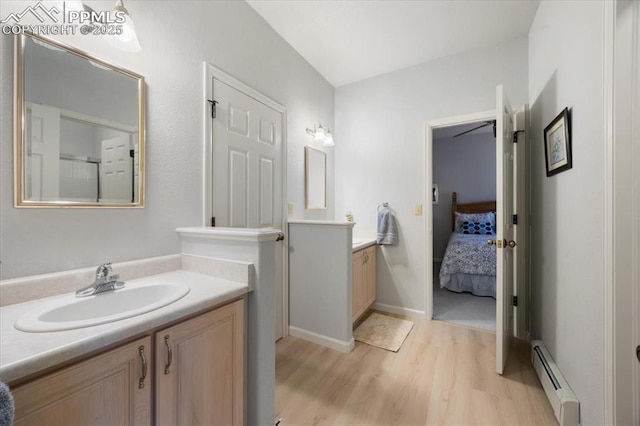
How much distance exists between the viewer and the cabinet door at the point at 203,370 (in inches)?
34.9

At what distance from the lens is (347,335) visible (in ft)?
6.91

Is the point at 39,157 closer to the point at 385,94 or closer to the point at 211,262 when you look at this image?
the point at 211,262

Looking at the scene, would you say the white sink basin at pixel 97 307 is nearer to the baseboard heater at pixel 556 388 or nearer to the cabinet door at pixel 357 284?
the cabinet door at pixel 357 284

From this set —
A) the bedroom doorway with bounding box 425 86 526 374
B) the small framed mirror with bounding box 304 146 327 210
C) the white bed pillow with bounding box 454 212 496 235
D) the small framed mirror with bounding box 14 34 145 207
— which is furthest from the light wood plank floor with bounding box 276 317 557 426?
the white bed pillow with bounding box 454 212 496 235

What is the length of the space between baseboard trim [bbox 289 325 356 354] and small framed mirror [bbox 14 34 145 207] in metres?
1.71

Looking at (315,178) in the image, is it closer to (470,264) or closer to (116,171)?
(116,171)

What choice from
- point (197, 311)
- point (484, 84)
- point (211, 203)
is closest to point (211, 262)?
point (197, 311)

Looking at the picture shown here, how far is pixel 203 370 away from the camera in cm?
101

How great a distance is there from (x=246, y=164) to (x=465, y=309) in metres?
2.89

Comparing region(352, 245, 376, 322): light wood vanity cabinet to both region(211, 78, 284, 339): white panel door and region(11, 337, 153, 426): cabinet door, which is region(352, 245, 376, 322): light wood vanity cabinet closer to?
region(211, 78, 284, 339): white panel door

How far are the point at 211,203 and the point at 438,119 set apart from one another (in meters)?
2.37

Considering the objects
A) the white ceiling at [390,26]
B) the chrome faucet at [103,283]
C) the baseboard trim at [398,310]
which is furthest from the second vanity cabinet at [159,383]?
the white ceiling at [390,26]

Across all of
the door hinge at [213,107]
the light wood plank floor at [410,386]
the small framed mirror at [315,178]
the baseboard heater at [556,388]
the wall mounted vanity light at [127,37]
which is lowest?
the light wood plank floor at [410,386]

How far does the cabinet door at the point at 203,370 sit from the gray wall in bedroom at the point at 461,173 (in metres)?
5.09
